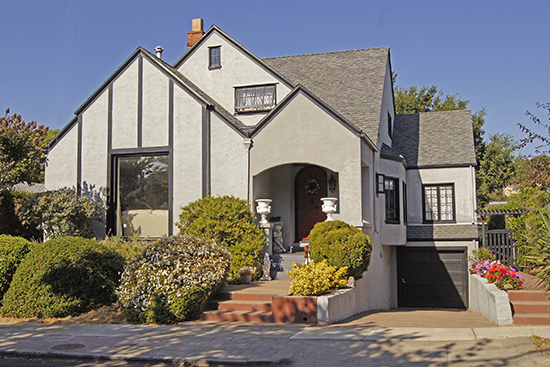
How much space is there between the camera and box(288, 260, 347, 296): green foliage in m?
10.6

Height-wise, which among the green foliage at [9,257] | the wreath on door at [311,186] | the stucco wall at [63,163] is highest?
the stucco wall at [63,163]

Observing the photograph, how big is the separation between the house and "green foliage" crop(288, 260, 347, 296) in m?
2.41

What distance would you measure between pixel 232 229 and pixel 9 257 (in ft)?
18.1

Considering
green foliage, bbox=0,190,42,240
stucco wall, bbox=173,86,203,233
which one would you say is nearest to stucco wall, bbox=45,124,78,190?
green foliage, bbox=0,190,42,240

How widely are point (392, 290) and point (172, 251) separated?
1178 centimetres

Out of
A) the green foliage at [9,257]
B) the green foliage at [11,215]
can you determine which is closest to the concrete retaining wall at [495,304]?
the green foliage at [9,257]

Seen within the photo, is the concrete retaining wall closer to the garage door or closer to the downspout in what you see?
the downspout

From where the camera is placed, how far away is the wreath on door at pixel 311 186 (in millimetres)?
16938

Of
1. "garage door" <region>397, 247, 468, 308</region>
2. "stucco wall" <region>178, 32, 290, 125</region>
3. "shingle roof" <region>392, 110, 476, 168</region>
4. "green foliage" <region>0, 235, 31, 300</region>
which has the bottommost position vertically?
"garage door" <region>397, 247, 468, 308</region>

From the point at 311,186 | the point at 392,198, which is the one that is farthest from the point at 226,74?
the point at 392,198

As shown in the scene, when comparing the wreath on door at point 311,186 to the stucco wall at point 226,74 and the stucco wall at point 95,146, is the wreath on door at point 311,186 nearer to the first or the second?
the stucco wall at point 226,74

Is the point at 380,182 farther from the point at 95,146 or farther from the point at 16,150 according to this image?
the point at 16,150

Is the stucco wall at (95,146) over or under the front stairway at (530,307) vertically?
over

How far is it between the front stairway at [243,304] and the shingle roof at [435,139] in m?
11.1
